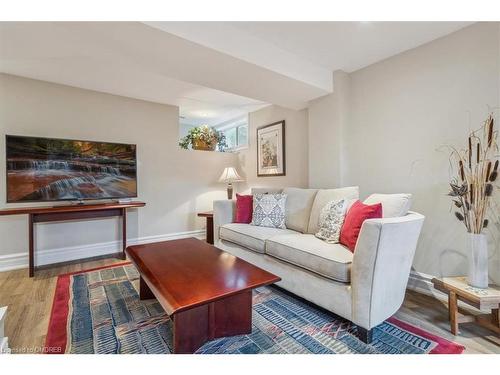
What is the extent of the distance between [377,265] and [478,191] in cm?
94

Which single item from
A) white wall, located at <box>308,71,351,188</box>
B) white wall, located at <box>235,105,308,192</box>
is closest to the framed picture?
white wall, located at <box>235,105,308,192</box>

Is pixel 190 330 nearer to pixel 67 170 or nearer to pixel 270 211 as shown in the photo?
pixel 270 211

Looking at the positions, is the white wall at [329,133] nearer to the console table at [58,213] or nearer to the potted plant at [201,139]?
the potted plant at [201,139]

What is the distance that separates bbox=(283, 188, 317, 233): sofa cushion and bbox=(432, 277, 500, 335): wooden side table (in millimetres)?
1228

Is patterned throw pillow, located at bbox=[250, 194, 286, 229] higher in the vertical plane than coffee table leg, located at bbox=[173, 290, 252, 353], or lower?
higher

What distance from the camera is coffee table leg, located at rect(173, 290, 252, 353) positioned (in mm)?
1309

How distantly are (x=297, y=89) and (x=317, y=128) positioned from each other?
0.58 m

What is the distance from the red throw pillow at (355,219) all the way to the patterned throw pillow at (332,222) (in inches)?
2.9

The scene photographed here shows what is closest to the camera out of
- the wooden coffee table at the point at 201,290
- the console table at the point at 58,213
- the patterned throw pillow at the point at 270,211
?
the wooden coffee table at the point at 201,290

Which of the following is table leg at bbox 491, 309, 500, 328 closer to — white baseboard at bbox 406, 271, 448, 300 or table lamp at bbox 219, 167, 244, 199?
white baseboard at bbox 406, 271, 448, 300

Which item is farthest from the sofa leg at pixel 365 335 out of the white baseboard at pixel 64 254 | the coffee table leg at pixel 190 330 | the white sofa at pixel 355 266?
the white baseboard at pixel 64 254

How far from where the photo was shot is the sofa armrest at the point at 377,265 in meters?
1.41

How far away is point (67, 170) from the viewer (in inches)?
119

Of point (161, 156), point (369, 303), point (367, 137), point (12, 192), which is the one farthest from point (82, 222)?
point (367, 137)
